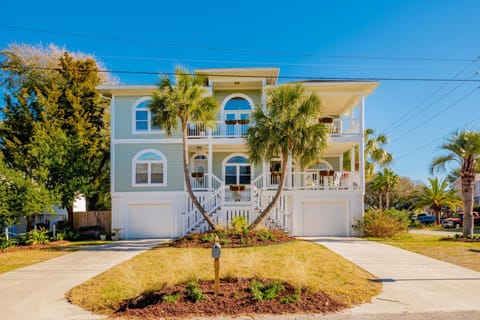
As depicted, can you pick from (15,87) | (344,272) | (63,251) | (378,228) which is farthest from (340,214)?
(15,87)

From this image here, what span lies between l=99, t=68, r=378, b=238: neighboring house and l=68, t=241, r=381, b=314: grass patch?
6.55 meters

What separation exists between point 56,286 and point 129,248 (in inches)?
268

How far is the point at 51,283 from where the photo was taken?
321 inches

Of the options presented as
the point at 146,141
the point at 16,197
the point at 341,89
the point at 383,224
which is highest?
the point at 341,89

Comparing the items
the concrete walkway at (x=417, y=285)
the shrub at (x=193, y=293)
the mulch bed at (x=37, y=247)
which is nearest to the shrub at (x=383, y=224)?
the concrete walkway at (x=417, y=285)

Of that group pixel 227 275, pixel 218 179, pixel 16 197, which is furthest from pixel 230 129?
pixel 227 275

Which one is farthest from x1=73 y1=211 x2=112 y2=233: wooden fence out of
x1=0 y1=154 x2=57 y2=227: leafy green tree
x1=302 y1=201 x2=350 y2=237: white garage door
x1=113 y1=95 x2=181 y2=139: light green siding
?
x1=302 y1=201 x2=350 y2=237: white garage door

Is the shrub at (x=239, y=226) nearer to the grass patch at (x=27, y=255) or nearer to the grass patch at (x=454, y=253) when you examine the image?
the grass patch at (x=454, y=253)

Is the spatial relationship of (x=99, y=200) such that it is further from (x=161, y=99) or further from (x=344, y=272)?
(x=344, y=272)

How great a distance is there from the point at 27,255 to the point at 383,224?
1573 cm

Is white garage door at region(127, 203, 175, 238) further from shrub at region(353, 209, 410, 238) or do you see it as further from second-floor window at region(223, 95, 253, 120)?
shrub at region(353, 209, 410, 238)

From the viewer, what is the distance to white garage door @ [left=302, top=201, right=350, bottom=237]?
18.7m

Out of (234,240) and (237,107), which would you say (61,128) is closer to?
(237,107)

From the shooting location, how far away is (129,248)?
14.6 metres
